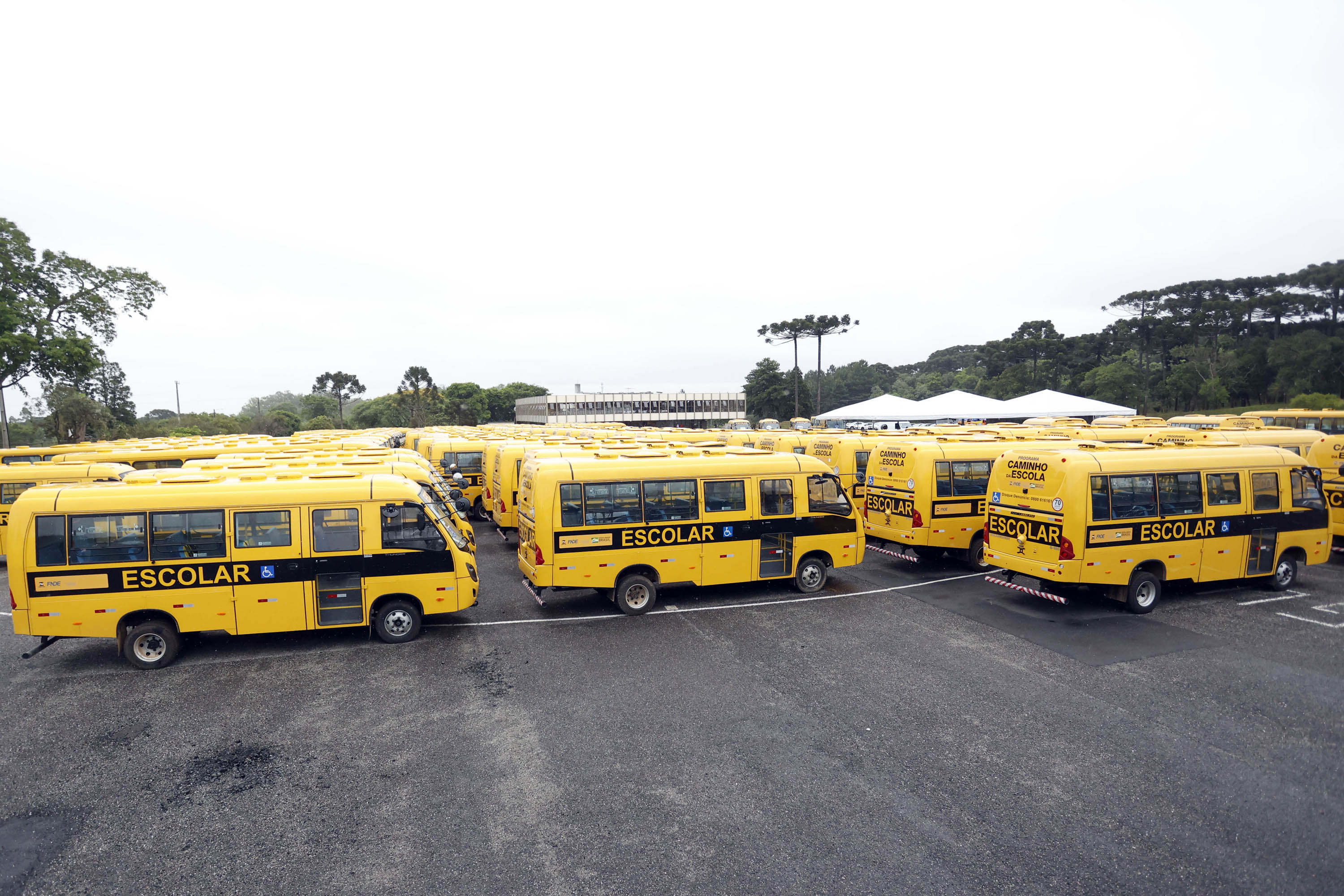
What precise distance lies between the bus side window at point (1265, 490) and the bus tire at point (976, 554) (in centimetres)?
460

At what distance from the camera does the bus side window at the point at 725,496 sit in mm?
11711

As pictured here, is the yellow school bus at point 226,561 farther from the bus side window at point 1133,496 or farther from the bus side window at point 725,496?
the bus side window at point 1133,496

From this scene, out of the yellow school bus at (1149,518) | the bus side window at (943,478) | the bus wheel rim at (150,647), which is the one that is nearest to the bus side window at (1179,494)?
the yellow school bus at (1149,518)

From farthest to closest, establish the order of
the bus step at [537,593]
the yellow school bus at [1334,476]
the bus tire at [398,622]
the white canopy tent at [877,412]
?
the white canopy tent at [877,412]
the yellow school bus at [1334,476]
the bus step at [537,593]
the bus tire at [398,622]

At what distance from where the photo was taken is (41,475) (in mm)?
15633

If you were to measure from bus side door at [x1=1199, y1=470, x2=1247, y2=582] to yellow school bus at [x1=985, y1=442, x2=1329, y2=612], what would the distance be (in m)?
0.02

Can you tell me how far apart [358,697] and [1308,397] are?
61.4 metres

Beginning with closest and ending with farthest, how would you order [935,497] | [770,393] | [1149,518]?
[1149,518] → [935,497] → [770,393]

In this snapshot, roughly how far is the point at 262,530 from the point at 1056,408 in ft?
154

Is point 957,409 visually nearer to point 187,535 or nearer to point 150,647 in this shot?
point 187,535

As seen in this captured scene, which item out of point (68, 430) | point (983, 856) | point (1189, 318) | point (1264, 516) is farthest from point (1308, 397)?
point (68, 430)

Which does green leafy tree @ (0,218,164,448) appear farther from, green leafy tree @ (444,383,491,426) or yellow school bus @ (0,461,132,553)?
green leafy tree @ (444,383,491,426)

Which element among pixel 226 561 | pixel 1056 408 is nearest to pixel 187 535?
pixel 226 561

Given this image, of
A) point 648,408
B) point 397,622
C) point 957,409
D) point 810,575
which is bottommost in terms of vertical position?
point 810,575
